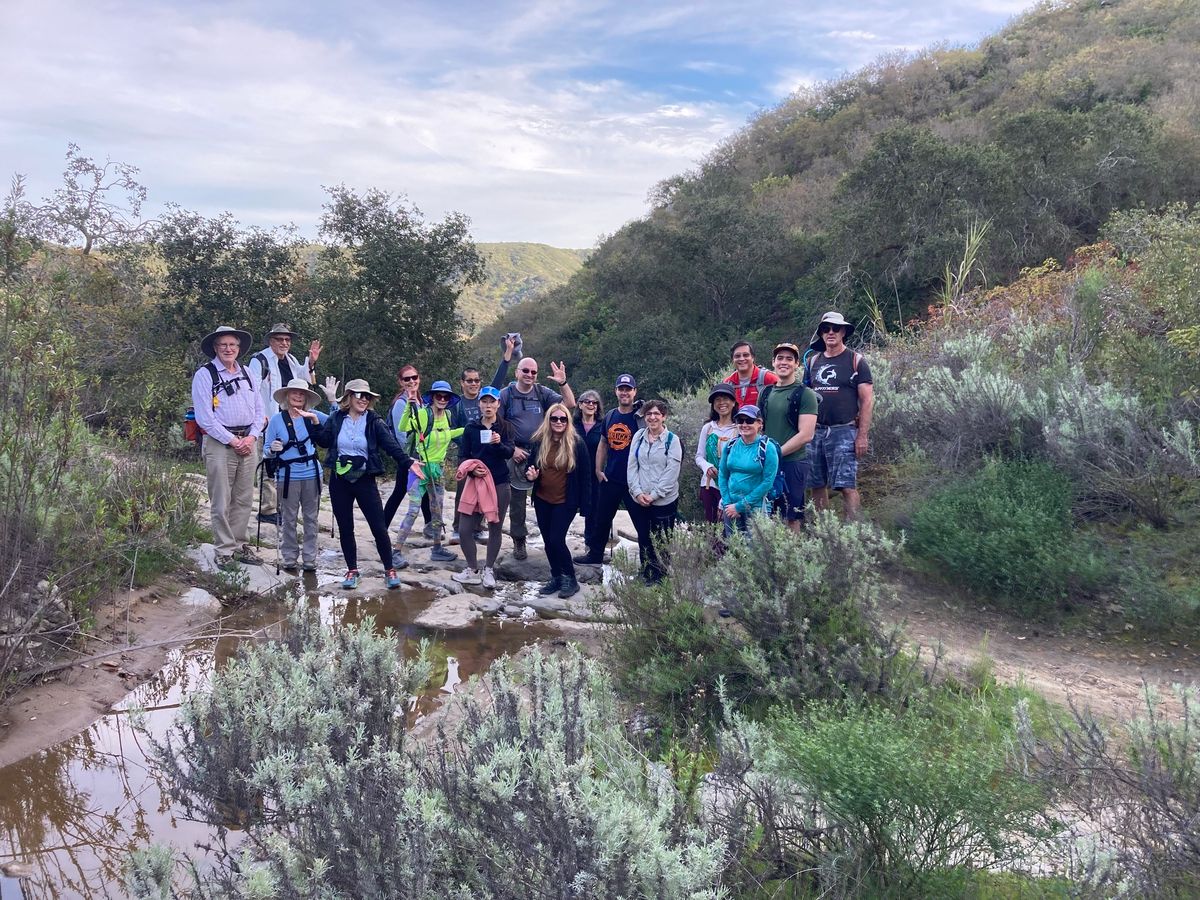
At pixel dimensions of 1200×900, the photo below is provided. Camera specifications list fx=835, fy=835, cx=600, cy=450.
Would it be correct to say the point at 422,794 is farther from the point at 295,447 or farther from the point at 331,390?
the point at 331,390

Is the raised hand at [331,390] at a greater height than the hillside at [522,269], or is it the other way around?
the hillside at [522,269]

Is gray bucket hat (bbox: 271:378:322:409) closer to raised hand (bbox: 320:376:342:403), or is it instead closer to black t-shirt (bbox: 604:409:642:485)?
raised hand (bbox: 320:376:342:403)

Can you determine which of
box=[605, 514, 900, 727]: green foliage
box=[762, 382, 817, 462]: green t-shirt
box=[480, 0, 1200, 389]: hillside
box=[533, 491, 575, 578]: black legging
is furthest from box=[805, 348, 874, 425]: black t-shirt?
box=[480, 0, 1200, 389]: hillside

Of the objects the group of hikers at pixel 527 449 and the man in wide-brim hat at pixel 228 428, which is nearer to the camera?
the group of hikers at pixel 527 449

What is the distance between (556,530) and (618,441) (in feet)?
3.13

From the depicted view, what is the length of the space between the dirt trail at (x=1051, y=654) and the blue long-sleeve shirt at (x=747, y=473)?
114 cm

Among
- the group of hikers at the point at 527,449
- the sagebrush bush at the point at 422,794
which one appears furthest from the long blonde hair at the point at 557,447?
the sagebrush bush at the point at 422,794

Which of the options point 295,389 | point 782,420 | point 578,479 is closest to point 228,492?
point 295,389

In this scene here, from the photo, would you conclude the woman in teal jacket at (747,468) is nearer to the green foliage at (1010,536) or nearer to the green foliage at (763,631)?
the green foliage at (763,631)

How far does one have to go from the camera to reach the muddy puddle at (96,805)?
11.7ft

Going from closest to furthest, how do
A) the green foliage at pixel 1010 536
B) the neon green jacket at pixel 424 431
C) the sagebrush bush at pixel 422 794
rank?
the sagebrush bush at pixel 422 794, the green foliage at pixel 1010 536, the neon green jacket at pixel 424 431

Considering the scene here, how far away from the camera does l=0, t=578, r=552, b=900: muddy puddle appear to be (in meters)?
3.56

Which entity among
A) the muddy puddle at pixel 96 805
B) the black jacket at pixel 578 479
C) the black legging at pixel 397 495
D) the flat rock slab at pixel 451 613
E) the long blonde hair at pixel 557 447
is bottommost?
the muddy puddle at pixel 96 805

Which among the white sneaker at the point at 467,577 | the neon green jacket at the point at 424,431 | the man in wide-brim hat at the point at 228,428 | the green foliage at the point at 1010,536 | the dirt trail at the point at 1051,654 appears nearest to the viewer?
the dirt trail at the point at 1051,654
